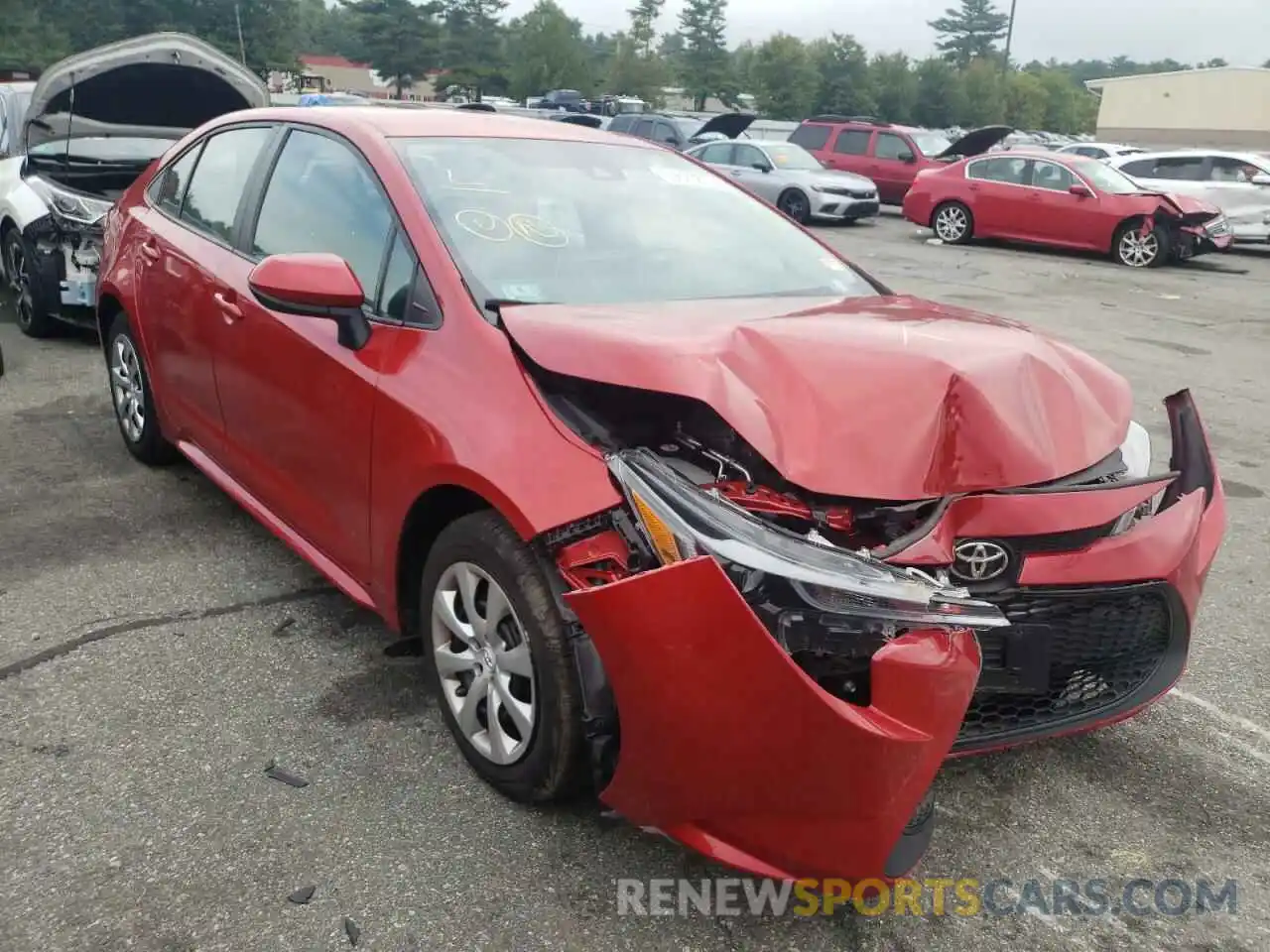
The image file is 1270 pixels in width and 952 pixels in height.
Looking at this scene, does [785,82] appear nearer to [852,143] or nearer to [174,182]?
[852,143]

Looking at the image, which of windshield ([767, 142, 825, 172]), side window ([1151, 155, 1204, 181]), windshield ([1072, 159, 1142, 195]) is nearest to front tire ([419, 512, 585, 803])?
windshield ([1072, 159, 1142, 195])

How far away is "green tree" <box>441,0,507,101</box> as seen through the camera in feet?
255

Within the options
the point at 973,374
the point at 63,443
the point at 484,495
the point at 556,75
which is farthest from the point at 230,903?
the point at 556,75

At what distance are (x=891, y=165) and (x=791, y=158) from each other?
11.2ft

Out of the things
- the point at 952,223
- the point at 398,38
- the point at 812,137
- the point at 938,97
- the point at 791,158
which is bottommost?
the point at 952,223

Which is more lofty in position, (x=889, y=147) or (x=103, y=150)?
(x=889, y=147)

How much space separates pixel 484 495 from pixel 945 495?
102 centimetres

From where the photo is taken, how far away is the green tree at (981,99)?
70.5 metres

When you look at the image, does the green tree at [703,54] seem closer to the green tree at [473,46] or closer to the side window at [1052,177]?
the green tree at [473,46]

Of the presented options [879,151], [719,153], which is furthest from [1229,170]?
[719,153]

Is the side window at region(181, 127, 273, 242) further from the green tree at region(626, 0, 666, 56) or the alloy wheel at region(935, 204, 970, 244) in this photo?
the green tree at region(626, 0, 666, 56)

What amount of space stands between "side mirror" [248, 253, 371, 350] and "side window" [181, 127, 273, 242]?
105 centimetres

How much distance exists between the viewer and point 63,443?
5250 millimetres

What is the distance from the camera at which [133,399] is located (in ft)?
15.6
